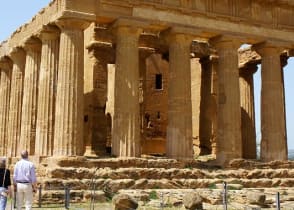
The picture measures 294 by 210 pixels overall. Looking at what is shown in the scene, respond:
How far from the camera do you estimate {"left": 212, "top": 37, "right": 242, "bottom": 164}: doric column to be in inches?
1017

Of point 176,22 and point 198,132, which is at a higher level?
point 176,22

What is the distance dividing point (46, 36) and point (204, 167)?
10.9 meters

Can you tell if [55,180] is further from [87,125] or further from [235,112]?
A: [235,112]

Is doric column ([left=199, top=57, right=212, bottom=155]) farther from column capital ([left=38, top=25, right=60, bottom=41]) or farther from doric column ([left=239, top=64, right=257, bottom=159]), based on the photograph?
column capital ([left=38, top=25, right=60, bottom=41])

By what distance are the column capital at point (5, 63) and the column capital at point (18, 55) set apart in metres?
1.83

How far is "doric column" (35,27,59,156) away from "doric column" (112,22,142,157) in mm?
3571

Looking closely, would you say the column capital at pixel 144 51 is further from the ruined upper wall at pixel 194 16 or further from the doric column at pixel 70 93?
the doric column at pixel 70 93

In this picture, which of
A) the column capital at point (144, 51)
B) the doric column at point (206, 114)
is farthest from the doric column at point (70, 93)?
the doric column at point (206, 114)

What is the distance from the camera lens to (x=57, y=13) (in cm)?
2280

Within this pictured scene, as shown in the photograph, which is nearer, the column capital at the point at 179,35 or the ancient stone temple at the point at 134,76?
the ancient stone temple at the point at 134,76

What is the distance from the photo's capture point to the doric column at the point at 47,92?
24312 mm

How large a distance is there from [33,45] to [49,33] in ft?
9.23

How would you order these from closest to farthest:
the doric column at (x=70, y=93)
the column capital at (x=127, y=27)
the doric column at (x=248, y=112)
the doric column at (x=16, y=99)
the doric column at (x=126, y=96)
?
the doric column at (x=70, y=93) → the doric column at (x=126, y=96) → the column capital at (x=127, y=27) → the doric column at (x=16, y=99) → the doric column at (x=248, y=112)

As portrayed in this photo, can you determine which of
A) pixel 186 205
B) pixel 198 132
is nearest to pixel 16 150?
pixel 198 132
